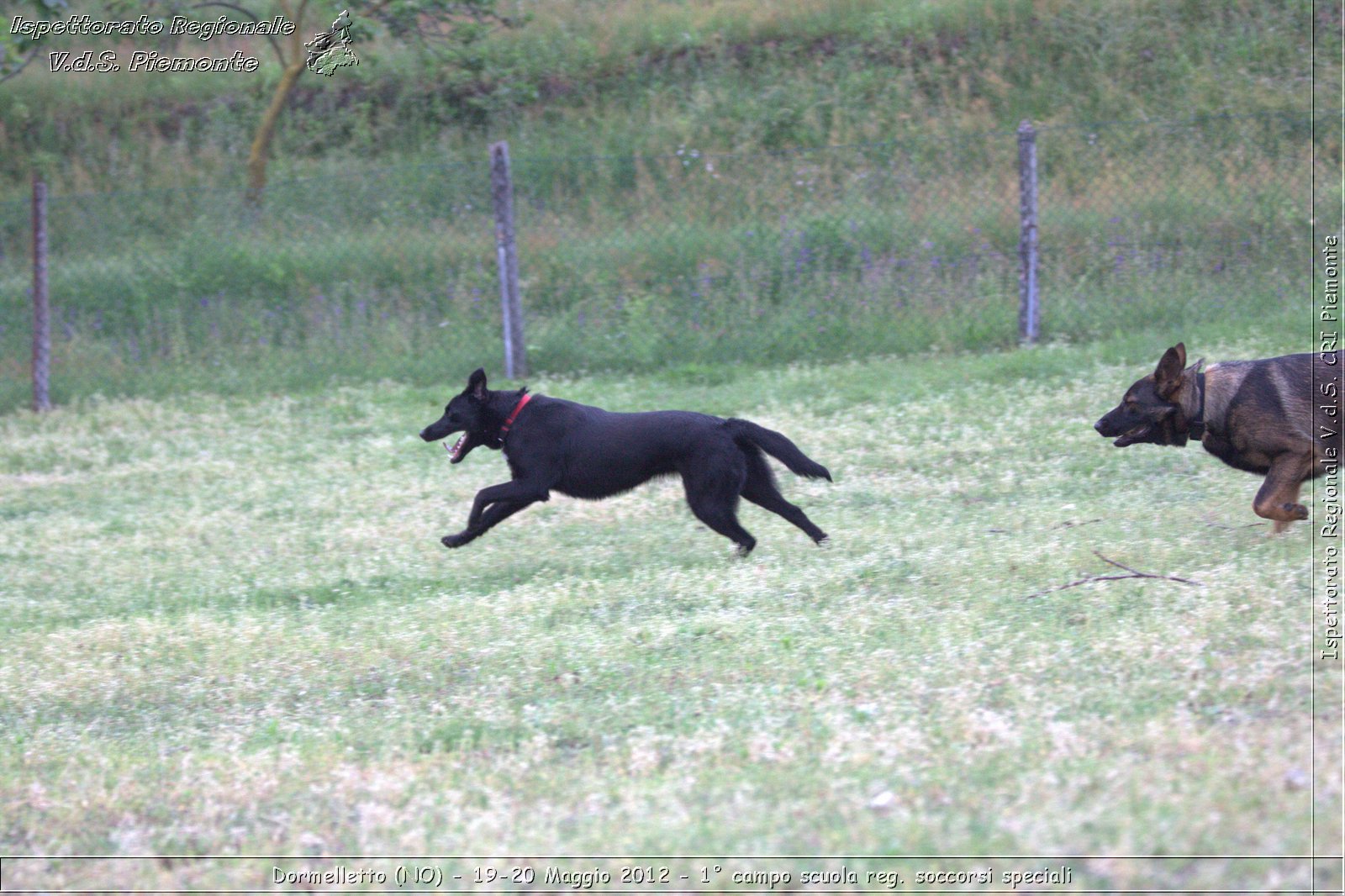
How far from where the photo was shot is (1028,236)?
10016 millimetres

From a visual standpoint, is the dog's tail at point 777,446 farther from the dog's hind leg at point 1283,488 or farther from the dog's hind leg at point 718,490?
the dog's hind leg at point 1283,488

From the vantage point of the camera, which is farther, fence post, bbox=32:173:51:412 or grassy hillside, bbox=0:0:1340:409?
grassy hillside, bbox=0:0:1340:409

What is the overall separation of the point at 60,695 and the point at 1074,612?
3.73 metres

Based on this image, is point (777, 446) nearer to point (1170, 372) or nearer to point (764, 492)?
point (764, 492)

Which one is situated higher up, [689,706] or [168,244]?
[168,244]

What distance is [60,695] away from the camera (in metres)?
4.44

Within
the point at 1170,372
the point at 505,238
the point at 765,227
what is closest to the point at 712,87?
the point at 765,227

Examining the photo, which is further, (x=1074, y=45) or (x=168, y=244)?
(x=1074, y=45)

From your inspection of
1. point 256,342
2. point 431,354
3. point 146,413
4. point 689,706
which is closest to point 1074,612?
point 689,706

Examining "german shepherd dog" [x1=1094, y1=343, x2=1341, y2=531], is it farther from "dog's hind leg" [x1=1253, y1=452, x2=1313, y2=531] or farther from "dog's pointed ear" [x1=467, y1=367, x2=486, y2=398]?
"dog's pointed ear" [x1=467, y1=367, x2=486, y2=398]

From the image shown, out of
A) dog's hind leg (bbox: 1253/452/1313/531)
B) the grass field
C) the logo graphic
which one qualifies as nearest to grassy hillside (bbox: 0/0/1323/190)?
the logo graphic

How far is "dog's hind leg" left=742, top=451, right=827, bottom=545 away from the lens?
605 cm

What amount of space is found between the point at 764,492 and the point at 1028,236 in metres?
5.03

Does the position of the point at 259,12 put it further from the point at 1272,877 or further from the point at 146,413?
the point at 1272,877
